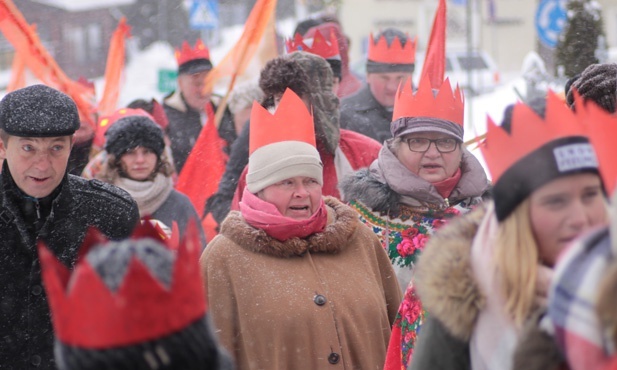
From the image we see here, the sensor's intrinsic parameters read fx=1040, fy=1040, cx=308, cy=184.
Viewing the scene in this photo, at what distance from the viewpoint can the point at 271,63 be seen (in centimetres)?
645

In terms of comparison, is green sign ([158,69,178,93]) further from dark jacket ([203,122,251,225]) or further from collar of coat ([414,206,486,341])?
collar of coat ([414,206,486,341])

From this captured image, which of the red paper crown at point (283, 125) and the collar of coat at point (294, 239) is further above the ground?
the red paper crown at point (283, 125)

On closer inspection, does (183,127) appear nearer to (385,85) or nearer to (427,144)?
(385,85)

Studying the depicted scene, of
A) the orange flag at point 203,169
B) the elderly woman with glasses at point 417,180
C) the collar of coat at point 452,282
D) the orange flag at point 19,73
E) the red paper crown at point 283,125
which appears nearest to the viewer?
the collar of coat at point 452,282

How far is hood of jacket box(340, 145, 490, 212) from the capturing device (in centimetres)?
544

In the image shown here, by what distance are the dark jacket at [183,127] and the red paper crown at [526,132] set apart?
5842mm

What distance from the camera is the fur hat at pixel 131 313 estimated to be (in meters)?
2.24

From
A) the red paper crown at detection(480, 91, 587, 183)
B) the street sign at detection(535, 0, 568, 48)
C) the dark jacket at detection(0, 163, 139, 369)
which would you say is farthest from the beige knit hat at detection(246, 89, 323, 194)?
the street sign at detection(535, 0, 568, 48)

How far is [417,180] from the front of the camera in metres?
5.44

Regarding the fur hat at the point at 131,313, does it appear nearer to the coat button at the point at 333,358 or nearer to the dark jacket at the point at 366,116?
the coat button at the point at 333,358

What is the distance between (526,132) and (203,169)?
16.5 ft

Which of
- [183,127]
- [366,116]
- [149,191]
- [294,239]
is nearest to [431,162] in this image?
[294,239]

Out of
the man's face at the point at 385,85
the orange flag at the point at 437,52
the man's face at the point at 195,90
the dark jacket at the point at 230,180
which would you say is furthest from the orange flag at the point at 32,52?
the orange flag at the point at 437,52

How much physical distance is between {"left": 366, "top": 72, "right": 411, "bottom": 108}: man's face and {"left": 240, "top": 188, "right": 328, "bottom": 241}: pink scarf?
346cm
